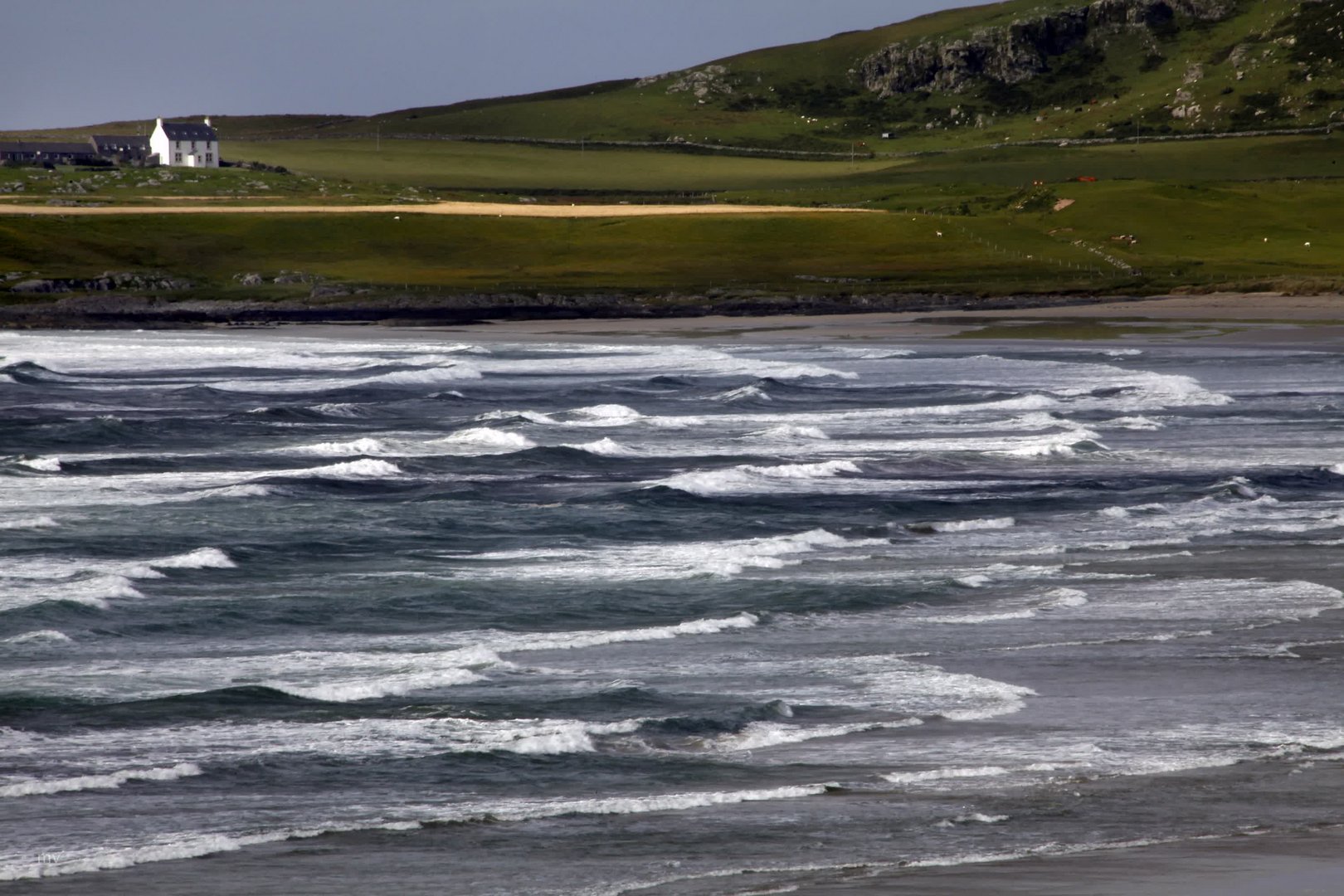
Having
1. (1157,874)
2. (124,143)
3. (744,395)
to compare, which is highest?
(124,143)

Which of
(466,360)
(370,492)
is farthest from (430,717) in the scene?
(466,360)

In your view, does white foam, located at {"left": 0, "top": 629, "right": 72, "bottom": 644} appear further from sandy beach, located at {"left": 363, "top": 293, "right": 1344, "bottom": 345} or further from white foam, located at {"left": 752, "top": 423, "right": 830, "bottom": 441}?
sandy beach, located at {"left": 363, "top": 293, "right": 1344, "bottom": 345}

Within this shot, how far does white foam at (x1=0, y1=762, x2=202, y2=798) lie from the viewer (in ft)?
53.2

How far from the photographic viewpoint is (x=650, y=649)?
73.9ft

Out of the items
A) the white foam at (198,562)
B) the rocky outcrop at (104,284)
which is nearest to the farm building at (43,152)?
the rocky outcrop at (104,284)

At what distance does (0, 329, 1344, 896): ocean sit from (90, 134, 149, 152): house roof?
155469 mm

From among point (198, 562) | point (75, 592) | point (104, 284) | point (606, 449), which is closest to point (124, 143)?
point (104, 284)

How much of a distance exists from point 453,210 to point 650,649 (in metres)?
121

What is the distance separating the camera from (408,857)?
1436cm

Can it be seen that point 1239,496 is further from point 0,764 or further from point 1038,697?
point 0,764

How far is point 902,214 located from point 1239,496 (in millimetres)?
102396

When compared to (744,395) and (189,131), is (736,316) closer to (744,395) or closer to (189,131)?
(744,395)

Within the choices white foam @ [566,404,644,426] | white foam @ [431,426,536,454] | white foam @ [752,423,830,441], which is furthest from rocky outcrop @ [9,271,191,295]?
white foam @ [752,423,830,441]

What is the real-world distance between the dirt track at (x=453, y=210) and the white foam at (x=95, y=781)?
11334 cm
